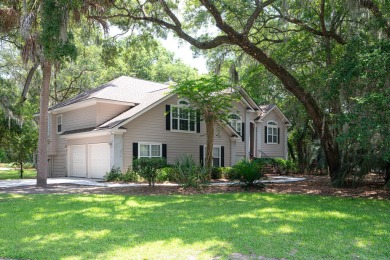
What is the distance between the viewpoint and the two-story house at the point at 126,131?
63.1ft

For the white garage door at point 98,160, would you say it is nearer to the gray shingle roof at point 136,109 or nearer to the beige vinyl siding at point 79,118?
the gray shingle roof at point 136,109

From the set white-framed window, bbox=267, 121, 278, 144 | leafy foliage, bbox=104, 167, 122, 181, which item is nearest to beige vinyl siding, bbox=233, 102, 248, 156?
white-framed window, bbox=267, 121, 278, 144

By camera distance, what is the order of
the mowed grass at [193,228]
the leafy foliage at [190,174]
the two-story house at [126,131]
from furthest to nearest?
the two-story house at [126,131] < the leafy foliage at [190,174] < the mowed grass at [193,228]

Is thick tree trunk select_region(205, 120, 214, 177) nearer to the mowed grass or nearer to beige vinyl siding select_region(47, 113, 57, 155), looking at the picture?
the mowed grass

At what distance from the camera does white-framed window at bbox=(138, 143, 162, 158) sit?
1983 centimetres

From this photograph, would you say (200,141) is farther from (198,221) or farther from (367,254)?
(367,254)

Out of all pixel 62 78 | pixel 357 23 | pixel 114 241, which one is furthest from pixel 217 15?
pixel 62 78

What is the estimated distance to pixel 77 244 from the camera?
18.7 ft

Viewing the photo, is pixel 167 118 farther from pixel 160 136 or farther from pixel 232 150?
pixel 232 150

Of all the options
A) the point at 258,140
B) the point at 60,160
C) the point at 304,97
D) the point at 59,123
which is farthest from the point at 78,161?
the point at 304,97

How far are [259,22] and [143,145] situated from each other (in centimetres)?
873

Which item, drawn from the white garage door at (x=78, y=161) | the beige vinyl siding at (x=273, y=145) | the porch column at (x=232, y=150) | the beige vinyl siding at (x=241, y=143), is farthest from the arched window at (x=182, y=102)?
the beige vinyl siding at (x=273, y=145)

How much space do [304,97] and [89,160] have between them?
→ 12.2m

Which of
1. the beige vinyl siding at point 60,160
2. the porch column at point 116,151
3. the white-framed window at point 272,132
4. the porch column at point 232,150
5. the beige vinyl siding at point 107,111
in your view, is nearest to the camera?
the porch column at point 116,151
